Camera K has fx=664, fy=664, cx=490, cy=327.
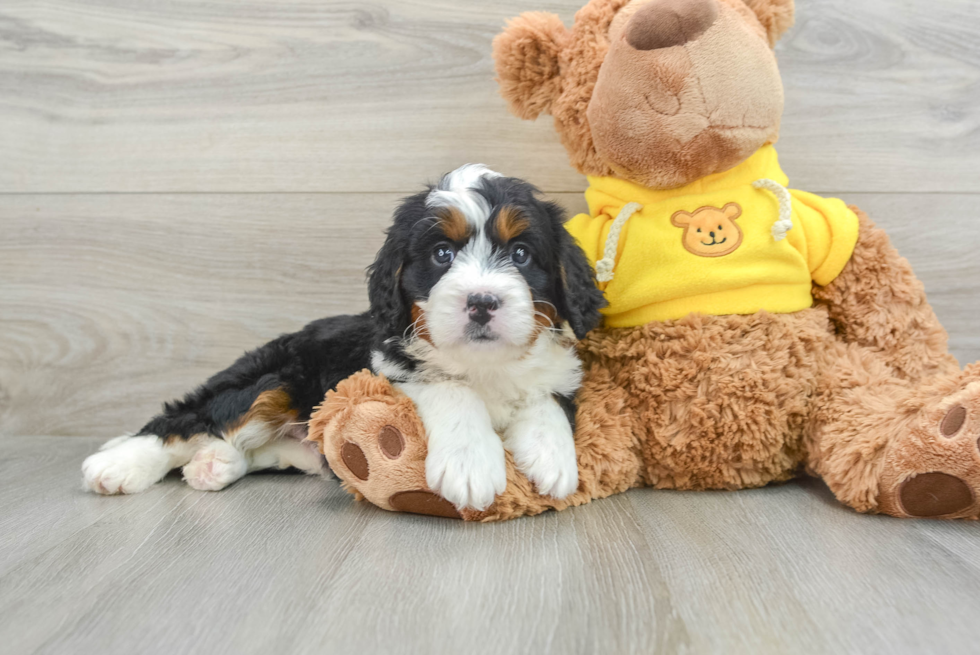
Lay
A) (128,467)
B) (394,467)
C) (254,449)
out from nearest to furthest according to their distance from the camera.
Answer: (394,467)
(128,467)
(254,449)

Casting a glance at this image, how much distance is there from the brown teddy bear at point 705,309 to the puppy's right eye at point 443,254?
298 millimetres

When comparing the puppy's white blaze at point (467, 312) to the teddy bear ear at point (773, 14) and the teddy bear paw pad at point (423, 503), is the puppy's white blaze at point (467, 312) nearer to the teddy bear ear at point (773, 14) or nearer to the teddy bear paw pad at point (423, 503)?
the teddy bear paw pad at point (423, 503)

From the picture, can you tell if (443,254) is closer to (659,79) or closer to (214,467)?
(659,79)

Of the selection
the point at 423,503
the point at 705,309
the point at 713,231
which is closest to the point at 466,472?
the point at 423,503

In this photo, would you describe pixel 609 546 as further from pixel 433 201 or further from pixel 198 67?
pixel 198 67

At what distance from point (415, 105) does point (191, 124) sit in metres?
0.74

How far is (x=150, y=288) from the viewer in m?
2.22

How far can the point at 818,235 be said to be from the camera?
62.7 inches

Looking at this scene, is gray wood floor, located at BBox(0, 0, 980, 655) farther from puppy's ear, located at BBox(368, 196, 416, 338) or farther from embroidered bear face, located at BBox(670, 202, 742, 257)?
embroidered bear face, located at BBox(670, 202, 742, 257)

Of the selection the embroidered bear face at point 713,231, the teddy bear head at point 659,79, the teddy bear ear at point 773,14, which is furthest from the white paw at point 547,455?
the teddy bear ear at point 773,14

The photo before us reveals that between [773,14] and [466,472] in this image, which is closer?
[466,472]

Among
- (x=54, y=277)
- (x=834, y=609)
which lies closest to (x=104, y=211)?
(x=54, y=277)

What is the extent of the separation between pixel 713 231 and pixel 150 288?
179 centimetres

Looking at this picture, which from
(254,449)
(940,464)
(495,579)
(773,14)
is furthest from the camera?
(254,449)
